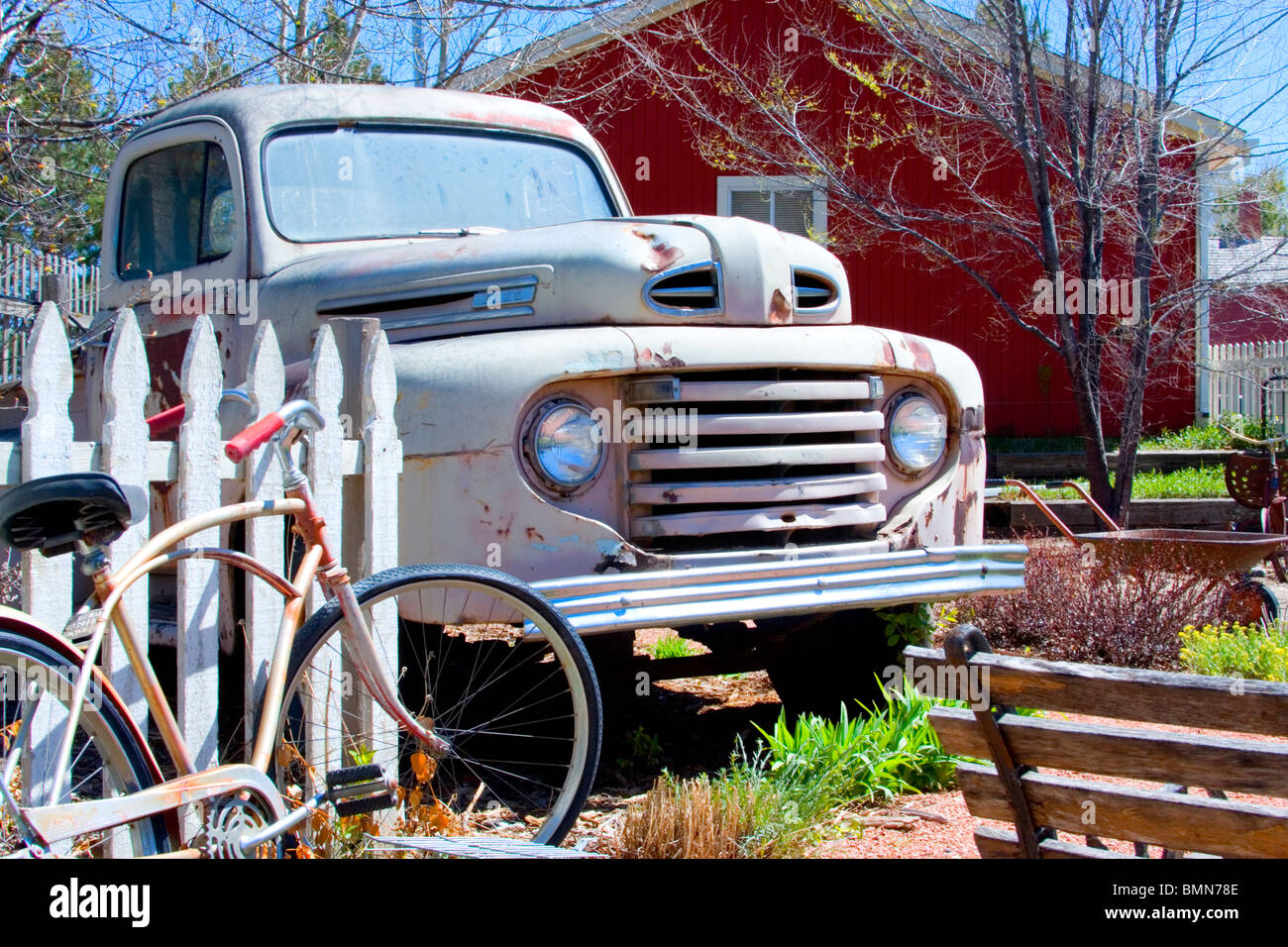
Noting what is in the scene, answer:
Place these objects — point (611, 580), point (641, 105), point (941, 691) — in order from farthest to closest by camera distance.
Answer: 1. point (641, 105)
2. point (941, 691)
3. point (611, 580)

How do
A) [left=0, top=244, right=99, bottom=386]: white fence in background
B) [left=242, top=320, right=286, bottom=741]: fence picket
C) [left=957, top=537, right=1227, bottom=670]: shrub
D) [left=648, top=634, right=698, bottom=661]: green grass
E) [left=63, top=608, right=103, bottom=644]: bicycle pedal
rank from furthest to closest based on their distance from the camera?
1. [left=0, top=244, right=99, bottom=386]: white fence in background
2. [left=648, top=634, right=698, bottom=661]: green grass
3. [left=957, top=537, right=1227, bottom=670]: shrub
4. [left=242, top=320, right=286, bottom=741]: fence picket
5. [left=63, top=608, right=103, bottom=644]: bicycle pedal

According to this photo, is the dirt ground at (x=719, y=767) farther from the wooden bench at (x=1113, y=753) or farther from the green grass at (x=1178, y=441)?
the green grass at (x=1178, y=441)

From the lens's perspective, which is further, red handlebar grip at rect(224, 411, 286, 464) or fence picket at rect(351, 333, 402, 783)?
fence picket at rect(351, 333, 402, 783)

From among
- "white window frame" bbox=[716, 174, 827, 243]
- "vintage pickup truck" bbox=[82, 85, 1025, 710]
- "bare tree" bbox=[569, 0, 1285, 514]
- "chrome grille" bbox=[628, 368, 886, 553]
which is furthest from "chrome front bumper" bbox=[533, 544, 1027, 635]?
"white window frame" bbox=[716, 174, 827, 243]

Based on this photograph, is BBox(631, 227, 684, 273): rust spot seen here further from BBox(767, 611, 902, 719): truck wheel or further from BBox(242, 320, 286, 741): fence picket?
BBox(767, 611, 902, 719): truck wheel

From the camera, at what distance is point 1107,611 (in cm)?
552

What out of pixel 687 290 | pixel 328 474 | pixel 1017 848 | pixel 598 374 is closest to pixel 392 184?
pixel 687 290

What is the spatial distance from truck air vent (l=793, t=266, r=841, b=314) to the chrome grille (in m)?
0.28

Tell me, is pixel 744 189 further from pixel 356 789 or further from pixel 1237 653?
pixel 356 789

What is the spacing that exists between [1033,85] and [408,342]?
5508 millimetres

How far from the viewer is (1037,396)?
14.0m

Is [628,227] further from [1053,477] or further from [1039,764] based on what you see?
[1053,477]

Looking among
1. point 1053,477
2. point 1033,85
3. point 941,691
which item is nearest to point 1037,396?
point 1053,477

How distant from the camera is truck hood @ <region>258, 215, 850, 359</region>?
370cm
